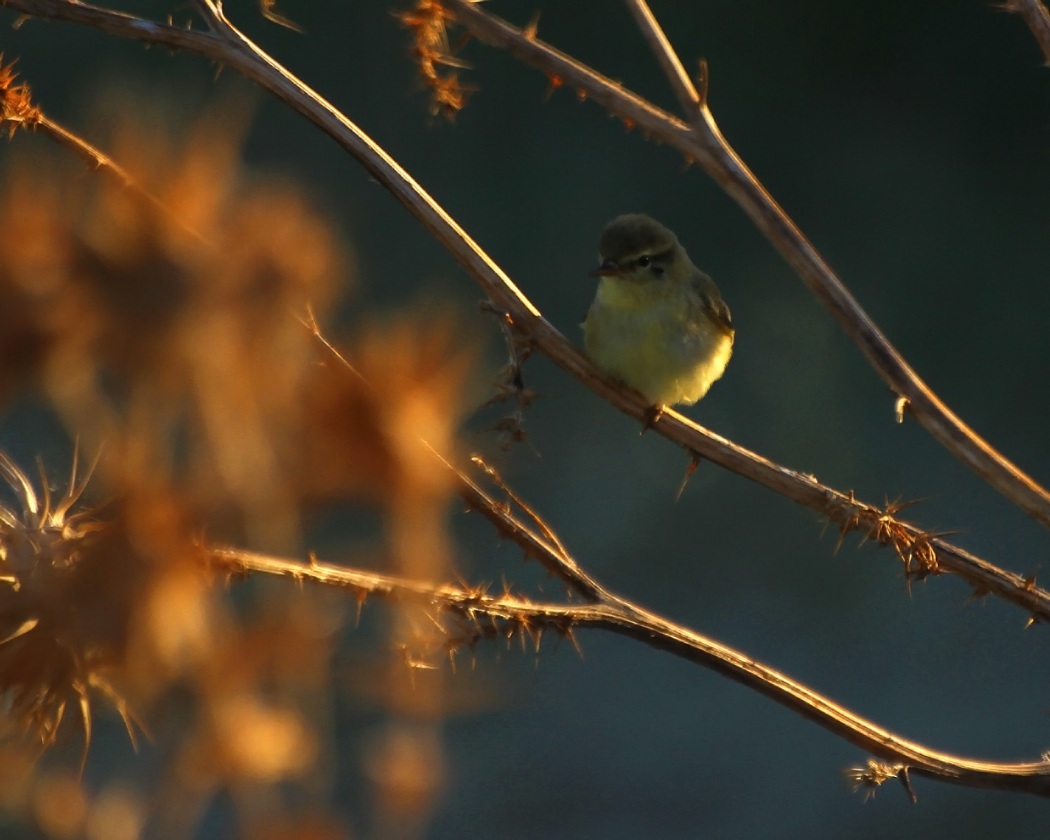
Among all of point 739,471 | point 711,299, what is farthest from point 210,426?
point 711,299

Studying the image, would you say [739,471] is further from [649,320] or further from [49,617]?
[649,320]

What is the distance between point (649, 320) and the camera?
1866 millimetres

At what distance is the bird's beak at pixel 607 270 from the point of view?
184 cm

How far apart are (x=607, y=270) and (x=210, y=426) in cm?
146

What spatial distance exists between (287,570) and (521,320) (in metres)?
0.46

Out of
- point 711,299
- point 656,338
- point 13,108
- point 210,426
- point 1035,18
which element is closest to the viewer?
point 210,426

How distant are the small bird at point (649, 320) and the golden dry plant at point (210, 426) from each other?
131 centimetres

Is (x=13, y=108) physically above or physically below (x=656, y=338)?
above

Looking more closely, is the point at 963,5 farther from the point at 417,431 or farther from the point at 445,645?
the point at 417,431

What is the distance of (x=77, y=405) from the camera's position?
436 mm

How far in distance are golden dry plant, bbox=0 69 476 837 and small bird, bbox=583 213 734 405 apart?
1307mm

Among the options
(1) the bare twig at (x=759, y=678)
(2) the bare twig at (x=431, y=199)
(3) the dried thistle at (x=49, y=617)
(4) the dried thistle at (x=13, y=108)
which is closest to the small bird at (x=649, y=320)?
(2) the bare twig at (x=431, y=199)

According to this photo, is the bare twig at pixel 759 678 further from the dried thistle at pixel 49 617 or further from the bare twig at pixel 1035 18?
the bare twig at pixel 1035 18

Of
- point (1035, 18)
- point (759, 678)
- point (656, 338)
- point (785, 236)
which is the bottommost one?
point (656, 338)
